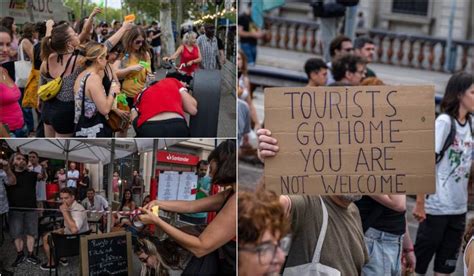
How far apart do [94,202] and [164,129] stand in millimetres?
405

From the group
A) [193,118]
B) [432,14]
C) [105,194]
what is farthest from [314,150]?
[432,14]

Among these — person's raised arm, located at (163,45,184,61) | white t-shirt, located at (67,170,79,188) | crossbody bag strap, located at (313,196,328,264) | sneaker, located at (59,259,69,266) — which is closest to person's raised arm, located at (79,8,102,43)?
person's raised arm, located at (163,45,184,61)

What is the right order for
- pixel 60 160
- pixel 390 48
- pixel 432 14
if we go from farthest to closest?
pixel 432 14, pixel 390 48, pixel 60 160

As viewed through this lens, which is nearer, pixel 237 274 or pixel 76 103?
pixel 237 274

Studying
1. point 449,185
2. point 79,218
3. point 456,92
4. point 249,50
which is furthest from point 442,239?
point 249,50

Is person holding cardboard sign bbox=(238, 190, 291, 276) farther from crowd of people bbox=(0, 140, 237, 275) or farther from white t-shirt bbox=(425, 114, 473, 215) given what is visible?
white t-shirt bbox=(425, 114, 473, 215)

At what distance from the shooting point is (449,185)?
19.3 feet

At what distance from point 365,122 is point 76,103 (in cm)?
122

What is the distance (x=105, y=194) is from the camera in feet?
12.7

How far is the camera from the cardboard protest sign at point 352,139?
400cm

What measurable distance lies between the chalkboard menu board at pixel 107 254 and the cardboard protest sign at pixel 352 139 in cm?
65

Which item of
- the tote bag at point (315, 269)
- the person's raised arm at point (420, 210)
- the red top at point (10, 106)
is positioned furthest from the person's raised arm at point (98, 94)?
the person's raised arm at point (420, 210)

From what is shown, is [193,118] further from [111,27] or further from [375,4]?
[375,4]

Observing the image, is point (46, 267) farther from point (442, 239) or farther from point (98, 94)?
point (442, 239)
